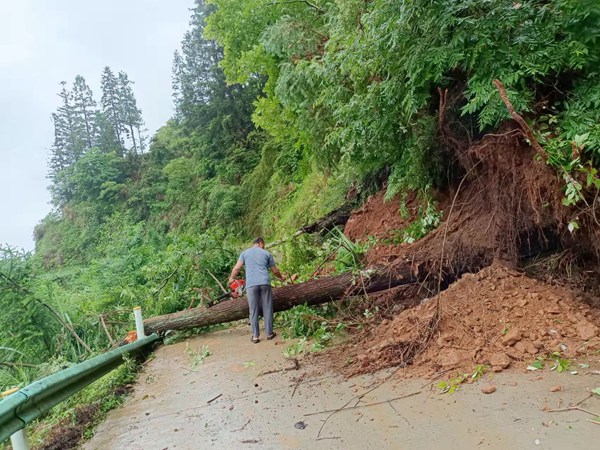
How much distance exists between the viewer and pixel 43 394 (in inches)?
131

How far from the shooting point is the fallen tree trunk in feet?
19.8

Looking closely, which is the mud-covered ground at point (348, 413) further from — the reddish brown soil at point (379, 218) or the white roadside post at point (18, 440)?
the reddish brown soil at point (379, 218)

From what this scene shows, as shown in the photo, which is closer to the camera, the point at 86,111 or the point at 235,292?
the point at 235,292

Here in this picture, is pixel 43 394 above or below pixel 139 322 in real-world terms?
above

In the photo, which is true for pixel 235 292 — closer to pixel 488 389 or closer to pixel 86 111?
pixel 488 389

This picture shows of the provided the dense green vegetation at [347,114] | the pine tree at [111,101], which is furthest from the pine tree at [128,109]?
the dense green vegetation at [347,114]

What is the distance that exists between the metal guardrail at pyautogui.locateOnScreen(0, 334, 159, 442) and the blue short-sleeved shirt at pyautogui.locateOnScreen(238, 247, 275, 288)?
234cm

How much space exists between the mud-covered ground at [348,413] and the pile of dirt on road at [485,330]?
23 centimetres

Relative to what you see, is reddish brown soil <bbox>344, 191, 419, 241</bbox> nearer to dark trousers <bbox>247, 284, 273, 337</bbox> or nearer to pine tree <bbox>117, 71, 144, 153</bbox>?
dark trousers <bbox>247, 284, 273, 337</bbox>

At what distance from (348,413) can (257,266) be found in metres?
3.51

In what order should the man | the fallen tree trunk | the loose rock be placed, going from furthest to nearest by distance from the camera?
the man < the fallen tree trunk < the loose rock

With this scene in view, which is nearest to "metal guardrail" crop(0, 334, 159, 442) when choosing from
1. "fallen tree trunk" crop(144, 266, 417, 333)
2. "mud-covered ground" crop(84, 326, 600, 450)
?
"mud-covered ground" crop(84, 326, 600, 450)

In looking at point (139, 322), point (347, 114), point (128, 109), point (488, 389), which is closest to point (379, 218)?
point (347, 114)

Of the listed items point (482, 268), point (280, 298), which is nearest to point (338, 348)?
point (280, 298)
